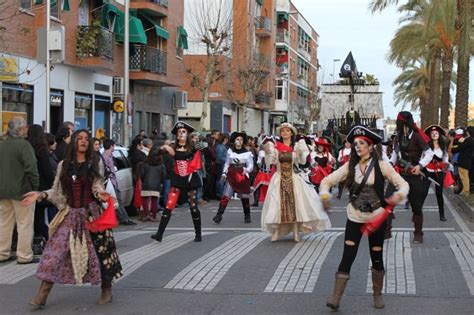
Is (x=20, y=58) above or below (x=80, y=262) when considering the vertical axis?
above

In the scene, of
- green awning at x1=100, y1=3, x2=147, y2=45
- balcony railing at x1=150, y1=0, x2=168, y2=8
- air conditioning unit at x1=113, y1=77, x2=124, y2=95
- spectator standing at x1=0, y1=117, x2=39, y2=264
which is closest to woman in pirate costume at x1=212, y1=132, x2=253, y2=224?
spectator standing at x1=0, y1=117, x2=39, y2=264

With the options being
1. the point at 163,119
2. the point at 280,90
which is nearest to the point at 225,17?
the point at 163,119

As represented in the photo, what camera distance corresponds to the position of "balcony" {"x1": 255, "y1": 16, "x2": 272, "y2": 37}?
55.4m

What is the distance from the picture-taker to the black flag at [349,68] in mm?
29781

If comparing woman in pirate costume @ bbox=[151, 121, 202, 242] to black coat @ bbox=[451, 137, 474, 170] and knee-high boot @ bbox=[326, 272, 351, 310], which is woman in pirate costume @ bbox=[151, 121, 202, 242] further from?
black coat @ bbox=[451, 137, 474, 170]

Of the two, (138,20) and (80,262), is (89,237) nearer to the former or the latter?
(80,262)

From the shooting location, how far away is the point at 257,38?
2235 inches

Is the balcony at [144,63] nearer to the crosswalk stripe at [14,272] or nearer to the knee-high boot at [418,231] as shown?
the knee-high boot at [418,231]

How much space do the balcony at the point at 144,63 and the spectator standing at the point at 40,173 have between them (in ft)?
68.3

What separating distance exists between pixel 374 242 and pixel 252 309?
1.33m

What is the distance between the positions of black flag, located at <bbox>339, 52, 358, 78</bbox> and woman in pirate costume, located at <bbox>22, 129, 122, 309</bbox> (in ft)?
78.4

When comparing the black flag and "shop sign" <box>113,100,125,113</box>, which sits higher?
the black flag

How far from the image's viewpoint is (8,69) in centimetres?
1955

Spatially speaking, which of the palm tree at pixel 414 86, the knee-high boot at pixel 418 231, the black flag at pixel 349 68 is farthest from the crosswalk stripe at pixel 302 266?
the palm tree at pixel 414 86
